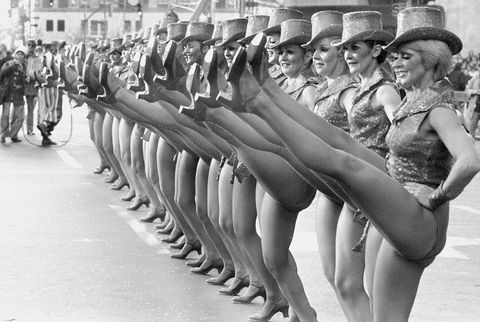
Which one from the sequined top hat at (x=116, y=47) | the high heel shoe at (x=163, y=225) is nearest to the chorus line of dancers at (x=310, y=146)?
the high heel shoe at (x=163, y=225)

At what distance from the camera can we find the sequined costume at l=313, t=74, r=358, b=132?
764 centimetres

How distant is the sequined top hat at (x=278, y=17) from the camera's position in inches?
351

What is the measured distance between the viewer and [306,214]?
1500 centimetres

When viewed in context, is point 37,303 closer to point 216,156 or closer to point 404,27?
point 216,156

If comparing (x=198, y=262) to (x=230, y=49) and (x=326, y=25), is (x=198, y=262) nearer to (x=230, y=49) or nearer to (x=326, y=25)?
(x=230, y=49)

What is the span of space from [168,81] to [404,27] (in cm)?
200

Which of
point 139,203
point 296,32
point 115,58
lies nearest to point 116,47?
point 115,58

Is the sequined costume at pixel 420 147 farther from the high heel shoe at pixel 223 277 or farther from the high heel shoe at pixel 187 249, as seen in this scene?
the high heel shoe at pixel 187 249

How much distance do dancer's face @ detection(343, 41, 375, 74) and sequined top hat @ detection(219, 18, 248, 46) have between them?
2173mm

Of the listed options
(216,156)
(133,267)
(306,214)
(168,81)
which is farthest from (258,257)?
(306,214)

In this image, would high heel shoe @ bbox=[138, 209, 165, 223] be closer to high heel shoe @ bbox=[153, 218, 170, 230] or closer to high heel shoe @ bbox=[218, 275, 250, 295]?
high heel shoe @ bbox=[153, 218, 170, 230]

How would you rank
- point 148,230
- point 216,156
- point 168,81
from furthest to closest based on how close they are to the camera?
point 148,230 → point 216,156 → point 168,81

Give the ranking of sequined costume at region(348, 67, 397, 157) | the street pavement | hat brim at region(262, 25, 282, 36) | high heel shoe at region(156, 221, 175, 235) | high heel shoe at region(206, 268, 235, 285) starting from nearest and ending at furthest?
1. sequined costume at region(348, 67, 397, 157)
2. hat brim at region(262, 25, 282, 36)
3. the street pavement
4. high heel shoe at region(206, 268, 235, 285)
5. high heel shoe at region(156, 221, 175, 235)

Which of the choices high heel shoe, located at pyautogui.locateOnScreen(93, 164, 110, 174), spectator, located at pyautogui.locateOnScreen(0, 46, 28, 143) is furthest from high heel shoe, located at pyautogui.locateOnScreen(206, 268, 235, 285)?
spectator, located at pyautogui.locateOnScreen(0, 46, 28, 143)
